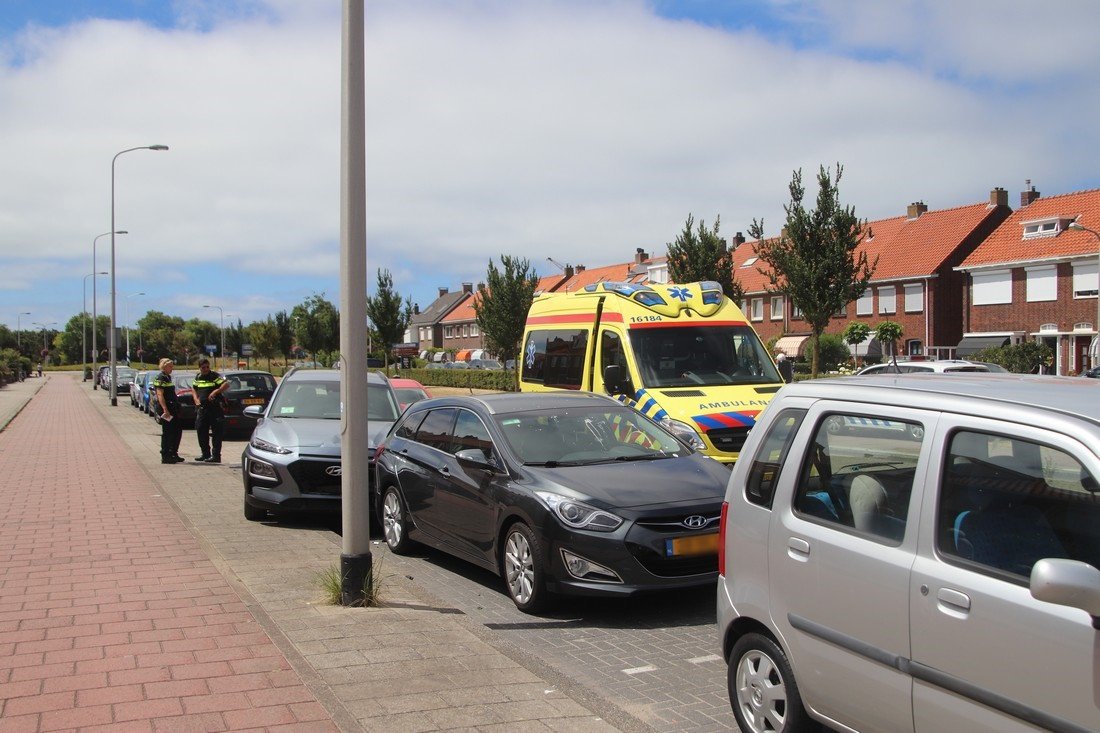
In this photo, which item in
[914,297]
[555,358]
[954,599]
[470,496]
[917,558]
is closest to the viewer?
[954,599]

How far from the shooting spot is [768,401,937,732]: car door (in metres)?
3.44

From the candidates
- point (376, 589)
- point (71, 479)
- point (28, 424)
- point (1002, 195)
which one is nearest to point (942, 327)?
point (1002, 195)

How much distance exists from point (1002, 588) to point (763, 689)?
52.5 inches

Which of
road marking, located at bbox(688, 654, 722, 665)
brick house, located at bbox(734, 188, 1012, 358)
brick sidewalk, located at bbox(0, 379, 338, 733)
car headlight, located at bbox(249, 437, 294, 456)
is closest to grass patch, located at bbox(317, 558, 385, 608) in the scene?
brick sidewalk, located at bbox(0, 379, 338, 733)

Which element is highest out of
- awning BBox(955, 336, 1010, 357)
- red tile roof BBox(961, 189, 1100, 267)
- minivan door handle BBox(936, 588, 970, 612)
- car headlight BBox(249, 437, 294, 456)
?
red tile roof BBox(961, 189, 1100, 267)

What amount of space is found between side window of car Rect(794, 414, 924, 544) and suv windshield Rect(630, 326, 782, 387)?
665cm

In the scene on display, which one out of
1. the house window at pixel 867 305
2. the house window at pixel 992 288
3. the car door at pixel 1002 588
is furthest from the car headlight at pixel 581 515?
the house window at pixel 867 305

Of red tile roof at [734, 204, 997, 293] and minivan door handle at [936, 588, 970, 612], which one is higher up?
red tile roof at [734, 204, 997, 293]

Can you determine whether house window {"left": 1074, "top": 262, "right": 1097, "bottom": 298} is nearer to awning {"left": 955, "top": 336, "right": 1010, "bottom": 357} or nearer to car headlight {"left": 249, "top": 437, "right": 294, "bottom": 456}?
awning {"left": 955, "top": 336, "right": 1010, "bottom": 357}

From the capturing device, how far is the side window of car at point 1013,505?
118 inches

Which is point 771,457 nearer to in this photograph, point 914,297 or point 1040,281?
point 1040,281

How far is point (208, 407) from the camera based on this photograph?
53.0 feet

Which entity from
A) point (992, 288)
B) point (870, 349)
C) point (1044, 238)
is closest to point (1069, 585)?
point (1044, 238)

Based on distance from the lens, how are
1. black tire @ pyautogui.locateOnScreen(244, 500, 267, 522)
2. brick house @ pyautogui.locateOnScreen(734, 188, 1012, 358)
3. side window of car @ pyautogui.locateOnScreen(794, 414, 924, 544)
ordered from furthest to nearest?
brick house @ pyautogui.locateOnScreen(734, 188, 1012, 358) < black tire @ pyautogui.locateOnScreen(244, 500, 267, 522) < side window of car @ pyautogui.locateOnScreen(794, 414, 924, 544)
